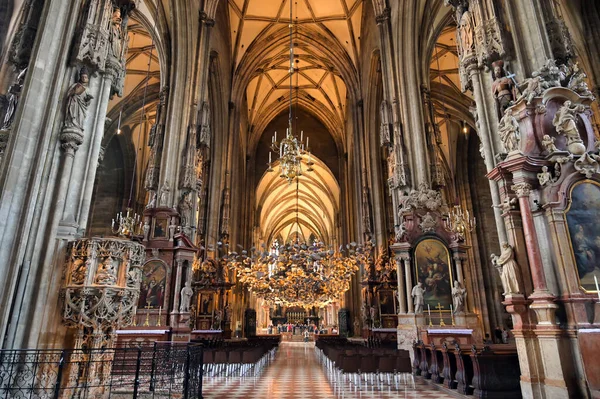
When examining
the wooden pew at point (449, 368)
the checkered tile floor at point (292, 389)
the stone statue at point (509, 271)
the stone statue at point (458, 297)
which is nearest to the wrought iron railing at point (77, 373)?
the checkered tile floor at point (292, 389)

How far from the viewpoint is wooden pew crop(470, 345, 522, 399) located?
577 cm

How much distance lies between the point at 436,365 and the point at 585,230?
415 centimetres

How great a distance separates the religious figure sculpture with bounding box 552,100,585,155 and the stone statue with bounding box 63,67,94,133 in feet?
25.5

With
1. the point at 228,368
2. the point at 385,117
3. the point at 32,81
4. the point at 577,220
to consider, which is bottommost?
the point at 228,368

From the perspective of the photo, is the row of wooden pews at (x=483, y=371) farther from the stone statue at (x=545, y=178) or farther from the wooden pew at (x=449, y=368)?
the stone statue at (x=545, y=178)

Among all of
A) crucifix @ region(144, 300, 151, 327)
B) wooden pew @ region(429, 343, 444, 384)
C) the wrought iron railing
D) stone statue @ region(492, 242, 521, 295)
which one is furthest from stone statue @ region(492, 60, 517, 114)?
crucifix @ region(144, 300, 151, 327)

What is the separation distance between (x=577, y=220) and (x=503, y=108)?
228cm

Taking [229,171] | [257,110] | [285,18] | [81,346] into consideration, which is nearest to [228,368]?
[81,346]

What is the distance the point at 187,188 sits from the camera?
1277cm

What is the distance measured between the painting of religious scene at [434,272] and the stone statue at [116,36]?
9.85 m

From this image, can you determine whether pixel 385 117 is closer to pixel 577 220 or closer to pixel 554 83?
pixel 554 83

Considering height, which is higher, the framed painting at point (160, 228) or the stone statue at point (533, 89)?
the stone statue at point (533, 89)

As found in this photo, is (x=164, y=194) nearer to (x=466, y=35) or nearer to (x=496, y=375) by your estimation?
(x=466, y=35)

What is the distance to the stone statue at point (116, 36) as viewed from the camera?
695 cm
